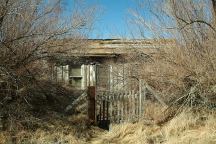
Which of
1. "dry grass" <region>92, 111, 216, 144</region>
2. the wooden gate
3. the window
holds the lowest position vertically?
"dry grass" <region>92, 111, 216, 144</region>

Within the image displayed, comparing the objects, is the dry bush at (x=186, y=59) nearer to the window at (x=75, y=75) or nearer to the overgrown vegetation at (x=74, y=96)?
the overgrown vegetation at (x=74, y=96)

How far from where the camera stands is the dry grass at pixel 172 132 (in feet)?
36.7

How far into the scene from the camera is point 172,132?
471 inches

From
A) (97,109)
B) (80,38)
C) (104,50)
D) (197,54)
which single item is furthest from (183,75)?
(104,50)

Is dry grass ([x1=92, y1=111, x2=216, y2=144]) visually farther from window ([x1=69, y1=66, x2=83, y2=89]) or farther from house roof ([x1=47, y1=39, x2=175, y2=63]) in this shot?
window ([x1=69, y1=66, x2=83, y2=89])

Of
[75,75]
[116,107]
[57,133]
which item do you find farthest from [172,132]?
[75,75]

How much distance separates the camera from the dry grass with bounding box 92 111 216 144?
36.7 ft

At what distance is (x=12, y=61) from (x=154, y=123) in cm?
451

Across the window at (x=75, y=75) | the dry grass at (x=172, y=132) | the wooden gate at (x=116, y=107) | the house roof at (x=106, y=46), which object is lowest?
the dry grass at (x=172, y=132)

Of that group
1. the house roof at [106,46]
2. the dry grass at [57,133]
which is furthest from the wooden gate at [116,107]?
the house roof at [106,46]

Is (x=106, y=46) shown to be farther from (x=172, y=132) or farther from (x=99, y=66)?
(x=172, y=132)

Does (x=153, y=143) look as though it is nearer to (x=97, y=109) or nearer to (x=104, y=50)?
(x=97, y=109)

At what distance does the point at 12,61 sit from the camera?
12453mm

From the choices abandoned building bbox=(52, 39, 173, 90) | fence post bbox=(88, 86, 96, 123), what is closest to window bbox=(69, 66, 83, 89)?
abandoned building bbox=(52, 39, 173, 90)
